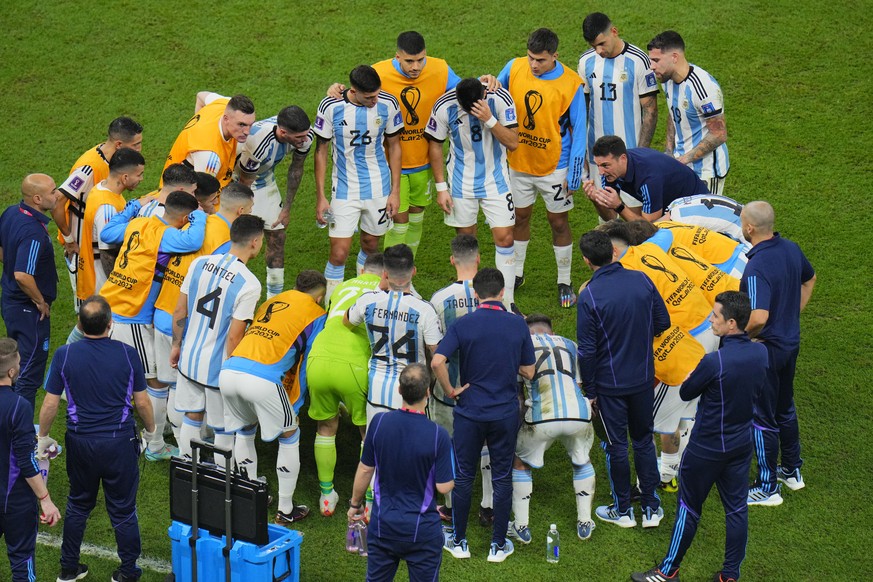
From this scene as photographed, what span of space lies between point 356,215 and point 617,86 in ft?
8.15

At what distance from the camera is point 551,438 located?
6934mm

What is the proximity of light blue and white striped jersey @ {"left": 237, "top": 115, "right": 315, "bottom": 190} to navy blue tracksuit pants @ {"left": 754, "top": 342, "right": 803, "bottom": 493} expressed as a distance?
4143mm

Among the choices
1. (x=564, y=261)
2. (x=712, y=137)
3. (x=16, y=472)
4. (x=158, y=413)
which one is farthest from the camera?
(x=564, y=261)

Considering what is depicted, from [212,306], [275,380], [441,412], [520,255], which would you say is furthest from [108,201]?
[520,255]

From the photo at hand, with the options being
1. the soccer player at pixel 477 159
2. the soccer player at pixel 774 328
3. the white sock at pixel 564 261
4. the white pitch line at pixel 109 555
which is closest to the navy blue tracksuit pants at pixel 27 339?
the white pitch line at pixel 109 555

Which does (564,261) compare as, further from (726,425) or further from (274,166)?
(726,425)

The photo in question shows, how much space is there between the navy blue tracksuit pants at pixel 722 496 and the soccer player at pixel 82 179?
487 cm

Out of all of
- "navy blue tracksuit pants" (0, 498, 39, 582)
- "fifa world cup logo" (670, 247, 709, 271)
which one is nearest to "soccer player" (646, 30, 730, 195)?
"fifa world cup logo" (670, 247, 709, 271)

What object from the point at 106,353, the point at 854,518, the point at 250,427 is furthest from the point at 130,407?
the point at 854,518

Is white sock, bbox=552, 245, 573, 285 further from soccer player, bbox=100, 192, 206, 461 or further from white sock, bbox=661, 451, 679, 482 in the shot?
soccer player, bbox=100, 192, 206, 461

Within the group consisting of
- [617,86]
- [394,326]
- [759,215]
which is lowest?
[394,326]

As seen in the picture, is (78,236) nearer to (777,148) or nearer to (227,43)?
(227,43)

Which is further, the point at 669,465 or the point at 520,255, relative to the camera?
the point at 520,255

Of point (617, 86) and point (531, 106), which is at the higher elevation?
point (617, 86)
